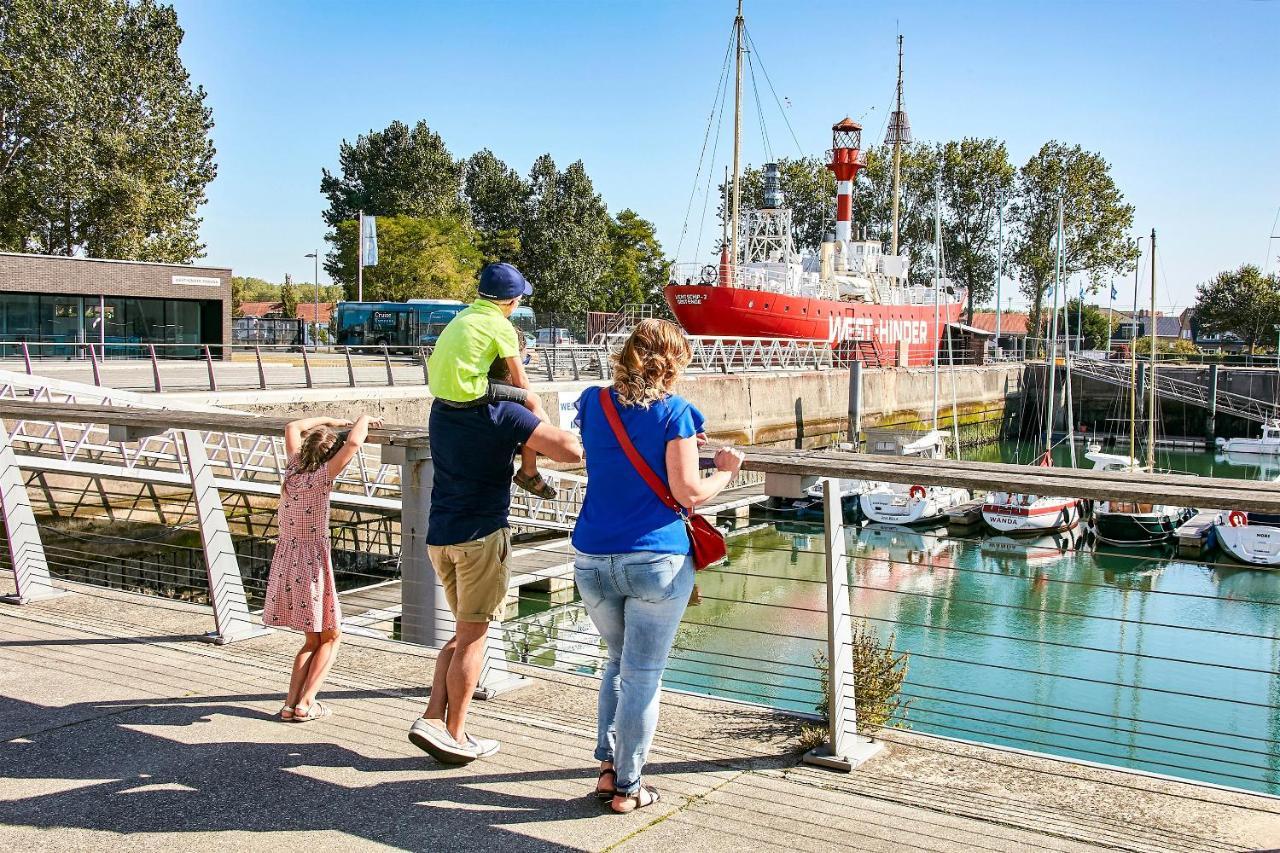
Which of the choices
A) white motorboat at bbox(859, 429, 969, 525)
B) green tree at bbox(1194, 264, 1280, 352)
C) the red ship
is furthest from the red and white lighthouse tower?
green tree at bbox(1194, 264, 1280, 352)

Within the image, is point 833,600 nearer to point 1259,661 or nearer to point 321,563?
point 321,563

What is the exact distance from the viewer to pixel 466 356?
3939 mm

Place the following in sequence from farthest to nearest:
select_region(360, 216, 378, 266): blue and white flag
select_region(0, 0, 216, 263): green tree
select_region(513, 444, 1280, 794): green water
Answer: select_region(360, 216, 378, 266): blue and white flag, select_region(0, 0, 216, 263): green tree, select_region(513, 444, 1280, 794): green water

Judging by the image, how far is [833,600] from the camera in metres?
4.23

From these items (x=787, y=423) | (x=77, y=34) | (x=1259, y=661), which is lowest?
(x=1259, y=661)

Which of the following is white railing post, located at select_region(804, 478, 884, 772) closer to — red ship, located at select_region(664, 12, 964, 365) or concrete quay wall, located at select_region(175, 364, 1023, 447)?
concrete quay wall, located at select_region(175, 364, 1023, 447)

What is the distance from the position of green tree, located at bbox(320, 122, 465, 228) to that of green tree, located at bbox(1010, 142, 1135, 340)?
41994 millimetres

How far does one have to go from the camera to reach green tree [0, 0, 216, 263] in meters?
45.1

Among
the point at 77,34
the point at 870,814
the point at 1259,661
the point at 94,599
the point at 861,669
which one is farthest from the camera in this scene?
the point at 77,34

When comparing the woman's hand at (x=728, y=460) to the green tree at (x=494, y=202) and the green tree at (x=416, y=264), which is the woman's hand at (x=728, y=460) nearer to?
the green tree at (x=416, y=264)

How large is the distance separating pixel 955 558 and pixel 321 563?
25.2m

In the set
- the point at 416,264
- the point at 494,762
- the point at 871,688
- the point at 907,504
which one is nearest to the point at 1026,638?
the point at 871,688

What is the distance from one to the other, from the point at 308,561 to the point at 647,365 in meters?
2.04

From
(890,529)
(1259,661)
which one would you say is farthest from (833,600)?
(890,529)
